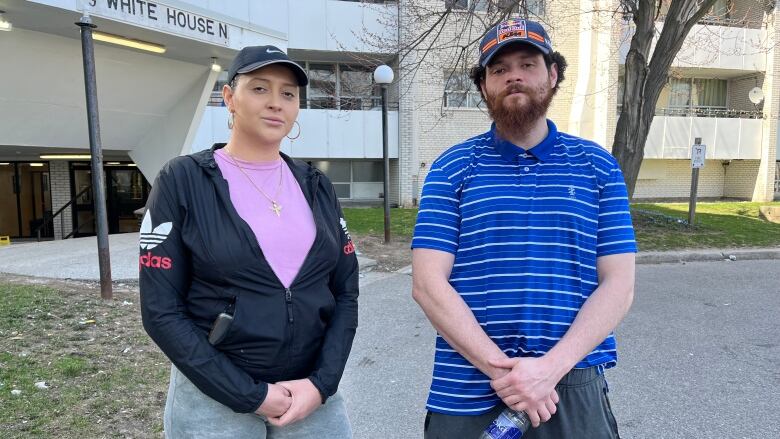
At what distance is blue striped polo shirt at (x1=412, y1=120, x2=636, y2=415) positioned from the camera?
1.84 m

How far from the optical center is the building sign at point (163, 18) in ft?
23.8

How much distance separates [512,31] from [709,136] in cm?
2261

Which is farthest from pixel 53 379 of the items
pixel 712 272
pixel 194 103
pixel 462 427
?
pixel 712 272

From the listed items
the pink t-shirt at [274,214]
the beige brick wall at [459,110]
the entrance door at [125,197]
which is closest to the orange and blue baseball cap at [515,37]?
the pink t-shirt at [274,214]

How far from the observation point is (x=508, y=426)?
1.74 m

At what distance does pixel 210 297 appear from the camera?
1.81 m

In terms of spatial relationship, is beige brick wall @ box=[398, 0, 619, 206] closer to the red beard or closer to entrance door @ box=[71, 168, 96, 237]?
entrance door @ box=[71, 168, 96, 237]

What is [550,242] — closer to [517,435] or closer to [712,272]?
[517,435]

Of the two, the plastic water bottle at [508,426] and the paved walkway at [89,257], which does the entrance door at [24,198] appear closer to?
the paved walkway at [89,257]

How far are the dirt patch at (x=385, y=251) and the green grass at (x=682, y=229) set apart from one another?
0.57 metres

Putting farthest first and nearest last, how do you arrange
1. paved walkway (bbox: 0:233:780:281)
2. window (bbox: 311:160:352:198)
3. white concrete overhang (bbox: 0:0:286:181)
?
1. window (bbox: 311:160:352:198)
2. white concrete overhang (bbox: 0:0:286:181)
3. paved walkway (bbox: 0:233:780:281)

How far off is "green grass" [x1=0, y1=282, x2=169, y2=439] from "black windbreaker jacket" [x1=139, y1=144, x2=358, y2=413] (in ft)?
6.43

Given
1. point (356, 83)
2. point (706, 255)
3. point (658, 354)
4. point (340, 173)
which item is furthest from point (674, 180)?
point (658, 354)

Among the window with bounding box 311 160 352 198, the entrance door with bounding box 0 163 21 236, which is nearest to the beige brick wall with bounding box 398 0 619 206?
the window with bounding box 311 160 352 198
